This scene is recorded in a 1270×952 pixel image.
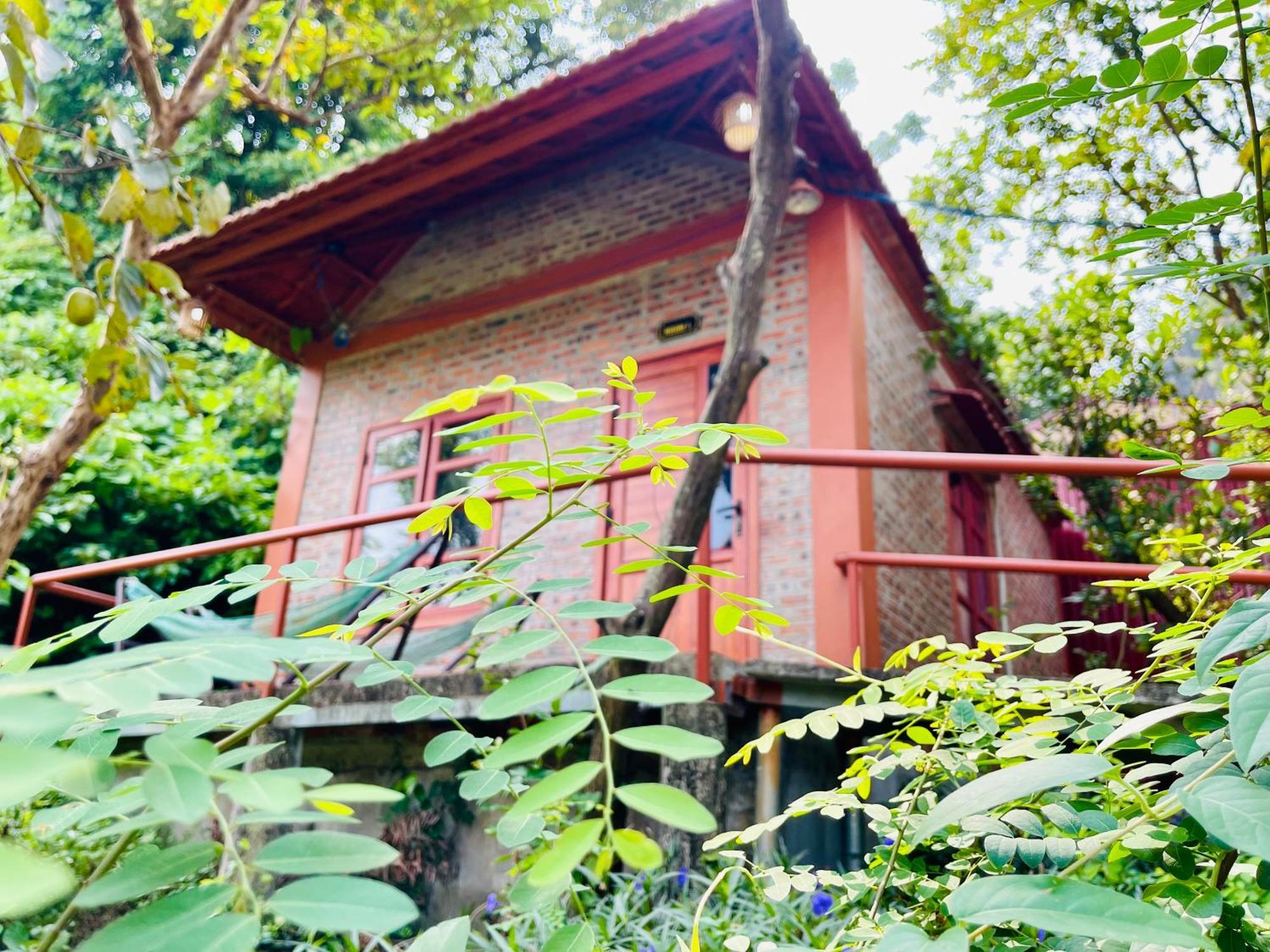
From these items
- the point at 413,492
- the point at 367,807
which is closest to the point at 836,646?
the point at 367,807

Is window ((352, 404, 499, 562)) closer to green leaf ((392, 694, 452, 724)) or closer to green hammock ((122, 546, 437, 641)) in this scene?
green hammock ((122, 546, 437, 641))

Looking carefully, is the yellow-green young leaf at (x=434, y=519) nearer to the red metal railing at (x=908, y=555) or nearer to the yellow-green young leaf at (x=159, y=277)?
the red metal railing at (x=908, y=555)

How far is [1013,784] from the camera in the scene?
697mm

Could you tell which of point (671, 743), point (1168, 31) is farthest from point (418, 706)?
point (1168, 31)

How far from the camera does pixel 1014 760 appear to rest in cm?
115

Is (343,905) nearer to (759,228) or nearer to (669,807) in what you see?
(669,807)

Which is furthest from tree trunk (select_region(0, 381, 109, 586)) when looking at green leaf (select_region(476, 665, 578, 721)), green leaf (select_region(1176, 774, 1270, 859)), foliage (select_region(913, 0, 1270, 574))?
foliage (select_region(913, 0, 1270, 574))

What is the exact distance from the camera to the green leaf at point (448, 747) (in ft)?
2.97

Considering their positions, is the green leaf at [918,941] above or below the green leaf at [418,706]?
below

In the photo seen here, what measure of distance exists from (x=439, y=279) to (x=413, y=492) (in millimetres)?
1803

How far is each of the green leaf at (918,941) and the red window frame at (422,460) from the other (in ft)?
20.5

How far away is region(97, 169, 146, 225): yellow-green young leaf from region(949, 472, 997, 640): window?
6089mm

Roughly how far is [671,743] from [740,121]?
17.7ft

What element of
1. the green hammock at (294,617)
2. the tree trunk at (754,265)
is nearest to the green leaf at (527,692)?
the tree trunk at (754,265)
